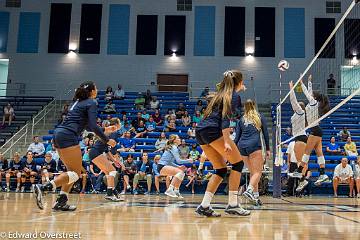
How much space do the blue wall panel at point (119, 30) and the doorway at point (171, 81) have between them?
2.34m

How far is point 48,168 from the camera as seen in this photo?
12.8 m

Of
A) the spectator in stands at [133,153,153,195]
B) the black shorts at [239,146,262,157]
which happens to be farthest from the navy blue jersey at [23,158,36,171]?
the black shorts at [239,146,262,157]

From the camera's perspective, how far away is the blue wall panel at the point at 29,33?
71.2ft

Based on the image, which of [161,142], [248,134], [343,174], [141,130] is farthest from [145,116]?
[248,134]

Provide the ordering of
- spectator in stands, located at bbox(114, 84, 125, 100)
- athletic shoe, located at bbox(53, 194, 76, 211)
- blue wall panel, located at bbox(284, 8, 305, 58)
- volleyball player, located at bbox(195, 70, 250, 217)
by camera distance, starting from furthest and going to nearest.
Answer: blue wall panel, located at bbox(284, 8, 305, 58), spectator in stands, located at bbox(114, 84, 125, 100), athletic shoe, located at bbox(53, 194, 76, 211), volleyball player, located at bbox(195, 70, 250, 217)

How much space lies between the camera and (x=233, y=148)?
4.99 meters

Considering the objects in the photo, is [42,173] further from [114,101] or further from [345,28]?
[345,28]

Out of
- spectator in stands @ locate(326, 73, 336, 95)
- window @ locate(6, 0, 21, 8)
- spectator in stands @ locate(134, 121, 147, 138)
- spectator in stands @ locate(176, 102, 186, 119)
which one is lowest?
spectator in stands @ locate(134, 121, 147, 138)

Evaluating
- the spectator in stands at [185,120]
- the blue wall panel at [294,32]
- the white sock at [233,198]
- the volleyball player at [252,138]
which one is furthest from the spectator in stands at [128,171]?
the blue wall panel at [294,32]

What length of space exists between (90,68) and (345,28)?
13.2m

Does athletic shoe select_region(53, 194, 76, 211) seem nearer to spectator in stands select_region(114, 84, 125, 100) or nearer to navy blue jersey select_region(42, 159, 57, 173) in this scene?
navy blue jersey select_region(42, 159, 57, 173)

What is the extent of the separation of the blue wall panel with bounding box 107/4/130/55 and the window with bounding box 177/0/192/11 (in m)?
2.72

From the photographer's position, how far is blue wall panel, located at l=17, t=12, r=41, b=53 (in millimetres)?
21688

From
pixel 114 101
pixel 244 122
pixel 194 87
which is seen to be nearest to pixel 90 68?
pixel 114 101
